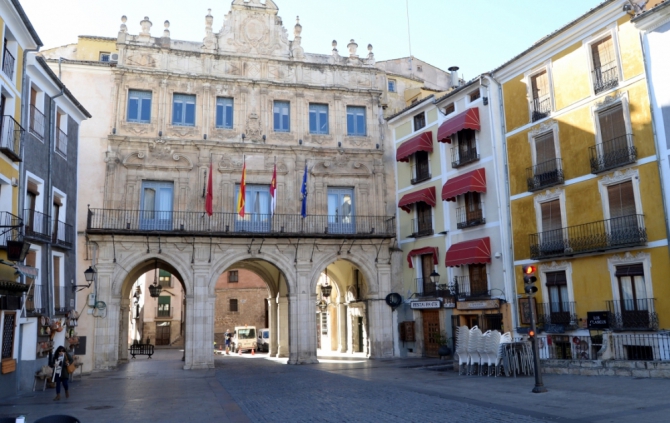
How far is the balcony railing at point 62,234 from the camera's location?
20.0m

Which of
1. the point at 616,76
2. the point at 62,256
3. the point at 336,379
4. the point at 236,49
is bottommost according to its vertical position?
the point at 336,379

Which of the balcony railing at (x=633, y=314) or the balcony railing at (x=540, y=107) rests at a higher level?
the balcony railing at (x=540, y=107)

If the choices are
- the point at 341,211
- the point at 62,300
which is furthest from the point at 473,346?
the point at 62,300

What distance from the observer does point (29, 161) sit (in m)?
17.5

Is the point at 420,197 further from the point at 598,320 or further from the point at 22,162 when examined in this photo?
the point at 22,162

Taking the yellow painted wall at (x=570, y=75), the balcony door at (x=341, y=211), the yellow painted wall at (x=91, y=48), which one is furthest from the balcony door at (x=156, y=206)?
the yellow painted wall at (x=570, y=75)

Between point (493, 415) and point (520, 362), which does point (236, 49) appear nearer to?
point (520, 362)

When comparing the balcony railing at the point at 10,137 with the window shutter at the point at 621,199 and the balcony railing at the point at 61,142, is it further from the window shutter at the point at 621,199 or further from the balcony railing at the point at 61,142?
the window shutter at the point at 621,199

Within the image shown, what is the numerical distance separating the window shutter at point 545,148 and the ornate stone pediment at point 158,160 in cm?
1461

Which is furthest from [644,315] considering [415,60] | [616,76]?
[415,60]

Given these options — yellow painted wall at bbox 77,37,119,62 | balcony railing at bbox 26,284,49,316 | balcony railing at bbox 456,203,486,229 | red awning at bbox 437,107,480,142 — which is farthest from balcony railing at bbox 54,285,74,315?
red awning at bbox 437,107,480,142

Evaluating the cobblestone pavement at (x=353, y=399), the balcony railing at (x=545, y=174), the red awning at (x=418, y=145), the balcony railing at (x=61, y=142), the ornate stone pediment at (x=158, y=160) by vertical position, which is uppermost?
the red awning at (x=418, y=145)

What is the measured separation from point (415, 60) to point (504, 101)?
53.2ft

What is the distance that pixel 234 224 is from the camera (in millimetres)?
25781
